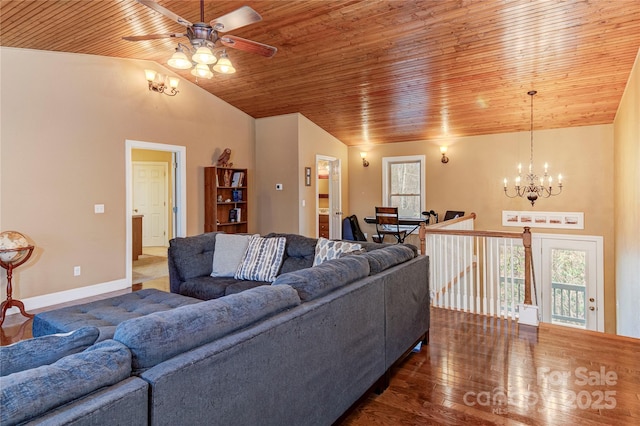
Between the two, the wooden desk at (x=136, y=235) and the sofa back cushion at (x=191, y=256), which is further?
the wooden desk at (x=136, y=235)

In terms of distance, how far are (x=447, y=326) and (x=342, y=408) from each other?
2.02 metres

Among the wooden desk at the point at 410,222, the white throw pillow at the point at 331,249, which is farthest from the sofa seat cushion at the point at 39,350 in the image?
the wooden desk at the point at 410,222

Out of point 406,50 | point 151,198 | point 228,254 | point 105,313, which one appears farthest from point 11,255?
point 151,198

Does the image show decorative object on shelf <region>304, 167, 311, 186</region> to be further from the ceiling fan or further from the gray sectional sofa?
the gray sectional sofa

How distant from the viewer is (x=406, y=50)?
4.48m

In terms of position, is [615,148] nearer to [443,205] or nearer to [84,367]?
[443,205]

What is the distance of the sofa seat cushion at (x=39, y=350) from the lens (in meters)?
1.06

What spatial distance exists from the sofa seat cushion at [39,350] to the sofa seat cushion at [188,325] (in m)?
0.10

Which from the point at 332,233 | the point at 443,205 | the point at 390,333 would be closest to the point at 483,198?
the point at 443,205

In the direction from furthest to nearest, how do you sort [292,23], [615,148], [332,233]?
[332,233] → [615,148] → [292,23]

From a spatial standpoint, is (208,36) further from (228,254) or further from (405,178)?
(405,178)

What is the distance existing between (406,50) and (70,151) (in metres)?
4.46

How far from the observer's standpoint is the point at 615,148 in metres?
5.96

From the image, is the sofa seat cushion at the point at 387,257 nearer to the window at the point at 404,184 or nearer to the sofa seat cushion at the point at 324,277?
the sofa seat cushion at the point at 324,277
